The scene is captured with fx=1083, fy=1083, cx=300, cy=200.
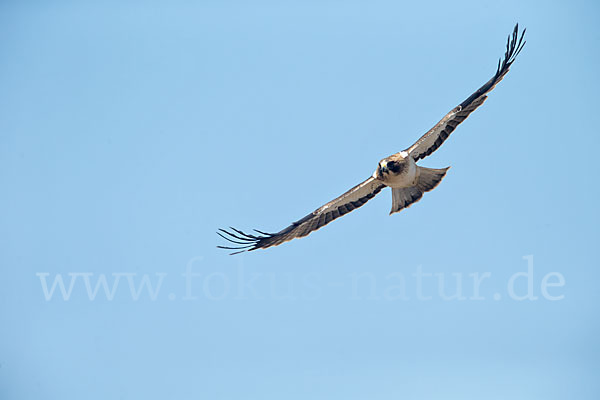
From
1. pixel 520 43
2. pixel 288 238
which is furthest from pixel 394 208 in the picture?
pixel 520 43

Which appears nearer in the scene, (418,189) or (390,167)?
(390,167)

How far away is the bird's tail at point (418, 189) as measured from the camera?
1748 cm

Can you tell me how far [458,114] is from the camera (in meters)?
17.3

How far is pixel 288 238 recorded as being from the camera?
18.4 metres

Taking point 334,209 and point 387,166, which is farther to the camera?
point 334,209

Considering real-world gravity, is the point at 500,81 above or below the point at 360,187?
above

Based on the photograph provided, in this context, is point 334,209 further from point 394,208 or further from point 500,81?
point 500,81

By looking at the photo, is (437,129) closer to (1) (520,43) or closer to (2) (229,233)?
(1) (520,43)

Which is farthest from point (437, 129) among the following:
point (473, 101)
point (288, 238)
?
point (288, 238)

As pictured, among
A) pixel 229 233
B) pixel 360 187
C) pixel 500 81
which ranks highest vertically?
pixel 500 81

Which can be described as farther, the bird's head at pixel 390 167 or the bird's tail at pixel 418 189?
the bird's tail at pixel 418 189

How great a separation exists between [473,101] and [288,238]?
388 centimetres

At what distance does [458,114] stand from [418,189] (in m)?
1.39

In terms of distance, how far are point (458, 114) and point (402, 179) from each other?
1.36 metres
